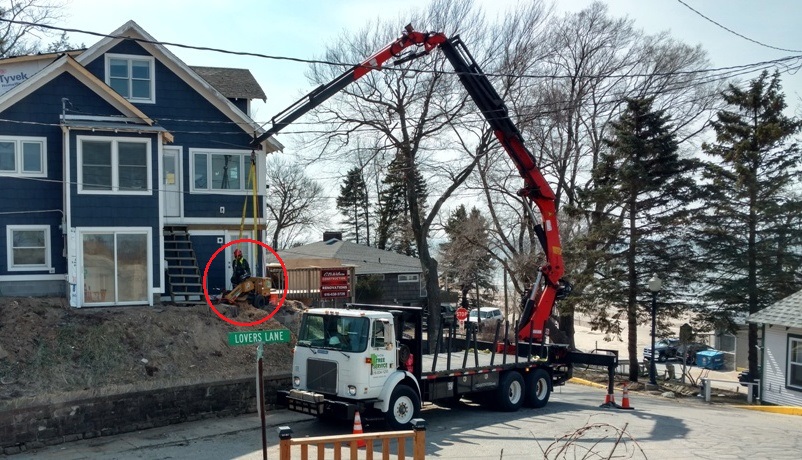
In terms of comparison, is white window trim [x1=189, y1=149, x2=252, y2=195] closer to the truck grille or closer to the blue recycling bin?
the truck grille

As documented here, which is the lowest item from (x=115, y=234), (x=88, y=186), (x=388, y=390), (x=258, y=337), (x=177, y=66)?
(x=388, y=390)

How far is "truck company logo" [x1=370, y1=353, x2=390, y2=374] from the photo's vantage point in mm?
15125

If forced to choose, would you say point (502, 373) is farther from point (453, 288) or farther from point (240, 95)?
point (453, 288)

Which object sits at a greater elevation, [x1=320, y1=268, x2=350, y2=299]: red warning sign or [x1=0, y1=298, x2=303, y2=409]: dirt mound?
[x1=320, y1=268, x2=350, y2=299]: red warning sign

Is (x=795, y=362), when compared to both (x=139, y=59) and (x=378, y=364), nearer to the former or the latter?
(x=378, y=364)

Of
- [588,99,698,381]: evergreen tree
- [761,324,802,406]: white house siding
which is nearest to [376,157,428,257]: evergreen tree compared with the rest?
[588,99,698,381]: evergreen tree

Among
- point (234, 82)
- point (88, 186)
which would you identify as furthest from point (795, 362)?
point (88, 186)

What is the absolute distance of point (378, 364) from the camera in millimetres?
15250

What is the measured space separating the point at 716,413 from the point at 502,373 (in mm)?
6278

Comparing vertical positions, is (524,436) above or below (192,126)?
below

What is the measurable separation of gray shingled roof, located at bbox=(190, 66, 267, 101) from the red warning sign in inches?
275

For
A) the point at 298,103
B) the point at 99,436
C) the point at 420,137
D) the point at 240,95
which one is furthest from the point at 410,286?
the point at 99,436

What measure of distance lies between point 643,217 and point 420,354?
52.7 feet

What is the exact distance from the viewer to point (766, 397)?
24031 mm
